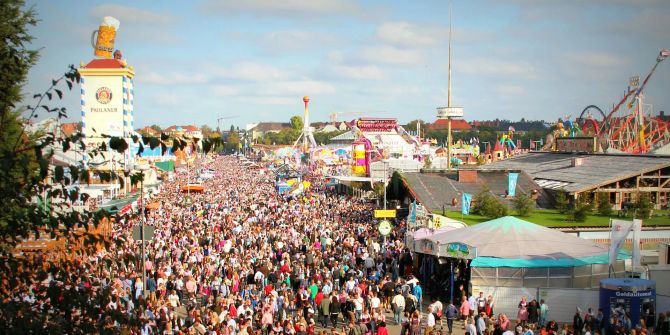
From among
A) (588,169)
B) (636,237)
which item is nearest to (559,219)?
(588,169)

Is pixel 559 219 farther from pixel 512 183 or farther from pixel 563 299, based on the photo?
pixel 563 299

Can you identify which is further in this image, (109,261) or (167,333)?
(167,333)

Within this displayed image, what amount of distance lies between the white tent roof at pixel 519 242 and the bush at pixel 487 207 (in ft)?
37.5

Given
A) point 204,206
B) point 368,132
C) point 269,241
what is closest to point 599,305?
point 269,241

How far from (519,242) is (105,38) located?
208 ft

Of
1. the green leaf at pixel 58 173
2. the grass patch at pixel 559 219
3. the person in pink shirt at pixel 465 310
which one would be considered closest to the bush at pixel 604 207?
the grass patch at pixel 559 219

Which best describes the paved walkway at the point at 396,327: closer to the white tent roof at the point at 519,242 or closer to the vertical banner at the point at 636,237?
the white tent roof at the point at 519,242

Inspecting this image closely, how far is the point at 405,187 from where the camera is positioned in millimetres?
38969

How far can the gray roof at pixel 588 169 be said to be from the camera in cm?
3580

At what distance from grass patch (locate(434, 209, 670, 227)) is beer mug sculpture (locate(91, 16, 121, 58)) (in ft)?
168

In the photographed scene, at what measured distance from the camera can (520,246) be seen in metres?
19.9

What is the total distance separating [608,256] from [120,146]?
16522 mm

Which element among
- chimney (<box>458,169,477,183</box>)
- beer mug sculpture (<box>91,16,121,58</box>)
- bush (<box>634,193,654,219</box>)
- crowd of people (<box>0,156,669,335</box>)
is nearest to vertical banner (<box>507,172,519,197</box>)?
chimney (<box>458,169,477,183</box>)

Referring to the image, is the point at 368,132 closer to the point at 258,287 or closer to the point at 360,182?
the point at 360,182
